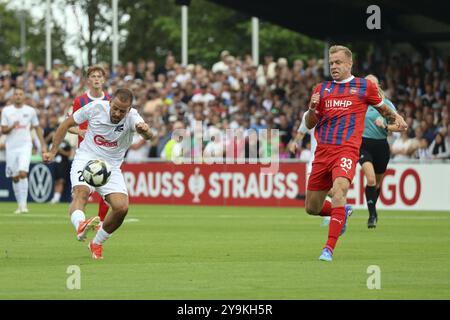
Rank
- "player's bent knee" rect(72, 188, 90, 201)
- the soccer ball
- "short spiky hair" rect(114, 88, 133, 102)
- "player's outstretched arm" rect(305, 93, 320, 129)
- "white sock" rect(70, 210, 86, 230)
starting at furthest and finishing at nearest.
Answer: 1. "player's bent knee" rect(72, 188, 90, 201)
2. "white sock" rect(70, 210, 86, 230)
3. "player's outstretched arm" rect(305, 93, 320, 129)
4. the soccer ball
5. "short spiky hair" rect(114, 88, 133, 102)

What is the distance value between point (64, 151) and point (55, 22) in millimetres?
23379

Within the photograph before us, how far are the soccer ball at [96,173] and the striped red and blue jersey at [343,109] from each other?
8.37ft

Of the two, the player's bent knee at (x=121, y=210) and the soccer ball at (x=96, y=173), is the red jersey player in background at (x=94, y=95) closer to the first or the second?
the soccer ball at (x=96, y=173)

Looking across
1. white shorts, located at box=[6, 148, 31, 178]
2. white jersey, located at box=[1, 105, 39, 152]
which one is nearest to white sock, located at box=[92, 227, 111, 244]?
white jersey, located at box=[1, 105, 39, 152]

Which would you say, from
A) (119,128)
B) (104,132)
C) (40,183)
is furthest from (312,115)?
(40,183)

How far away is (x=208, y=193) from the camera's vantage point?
3191 cm

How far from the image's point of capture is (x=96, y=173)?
14.5 m

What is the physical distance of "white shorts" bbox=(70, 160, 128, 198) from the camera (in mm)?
14906

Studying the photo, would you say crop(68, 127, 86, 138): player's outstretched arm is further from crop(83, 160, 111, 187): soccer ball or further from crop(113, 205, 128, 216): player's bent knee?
crop(113, 205, 128, 216): player's bent knee

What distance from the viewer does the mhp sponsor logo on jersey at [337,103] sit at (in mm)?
14992

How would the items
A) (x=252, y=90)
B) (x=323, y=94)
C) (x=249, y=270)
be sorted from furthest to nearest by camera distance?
(x=252, y=90) → (x=323, y=94) → (x=249, y=270)

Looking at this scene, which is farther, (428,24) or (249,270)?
(428,24)

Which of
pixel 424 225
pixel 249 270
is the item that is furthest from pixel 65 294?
pixel 424 225

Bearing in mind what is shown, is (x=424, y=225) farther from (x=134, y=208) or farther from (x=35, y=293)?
(x=35, y=293)
